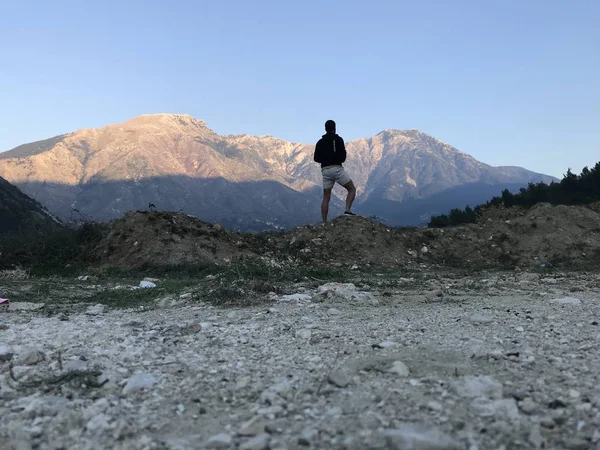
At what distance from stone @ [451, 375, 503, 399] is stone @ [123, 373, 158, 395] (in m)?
2.16

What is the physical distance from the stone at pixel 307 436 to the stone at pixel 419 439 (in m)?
0.39

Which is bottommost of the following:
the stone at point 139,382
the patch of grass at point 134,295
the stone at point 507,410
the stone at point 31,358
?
the patch of grass at point 134,295

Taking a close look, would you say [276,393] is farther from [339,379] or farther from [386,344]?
[386,344]

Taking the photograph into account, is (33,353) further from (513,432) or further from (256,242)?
(256,242)

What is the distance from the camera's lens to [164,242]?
12.1 meters

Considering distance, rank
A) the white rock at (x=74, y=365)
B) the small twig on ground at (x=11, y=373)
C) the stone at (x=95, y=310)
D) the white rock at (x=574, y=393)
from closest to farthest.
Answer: the white rock at (x=574, y=393), the small twig on ground at (x=11, y=373), the white rock at (x=74, y=365), the stone at (x=95, y=310)

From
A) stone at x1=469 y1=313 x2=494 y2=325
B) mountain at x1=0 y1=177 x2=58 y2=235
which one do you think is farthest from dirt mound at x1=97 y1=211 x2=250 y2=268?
mountain at x1=0 y1=177 x2=58 y2=235

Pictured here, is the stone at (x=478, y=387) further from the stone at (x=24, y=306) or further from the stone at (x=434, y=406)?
the stone at (x=24, y=306)

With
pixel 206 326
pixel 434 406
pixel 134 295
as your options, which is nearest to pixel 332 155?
pixel 134 295

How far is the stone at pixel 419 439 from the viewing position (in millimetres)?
2354

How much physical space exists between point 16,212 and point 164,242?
180ft

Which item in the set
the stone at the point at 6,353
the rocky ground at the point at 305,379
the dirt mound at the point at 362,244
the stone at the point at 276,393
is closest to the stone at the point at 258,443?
the rocky ground at the point at 305,379

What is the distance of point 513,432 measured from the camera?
8.28ft

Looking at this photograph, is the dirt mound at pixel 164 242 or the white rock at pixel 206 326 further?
the dirt mound at pixel 164 242
